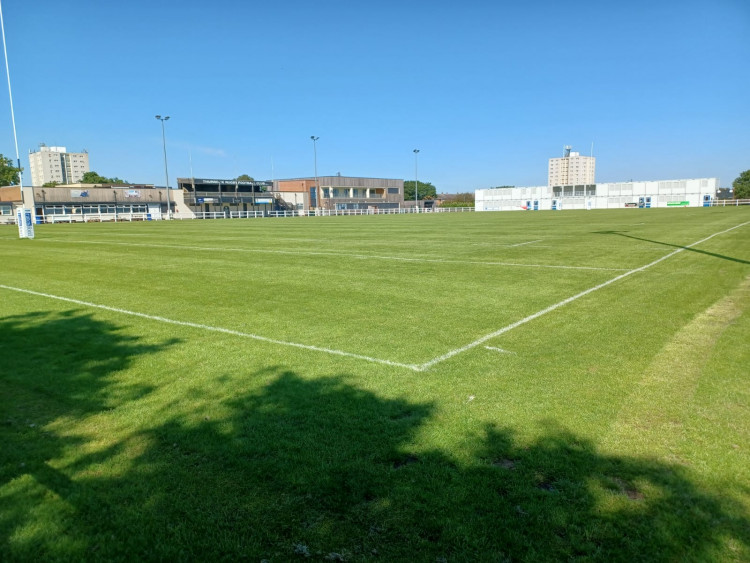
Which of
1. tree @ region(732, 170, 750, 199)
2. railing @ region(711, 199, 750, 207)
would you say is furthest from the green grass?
tree @ region(732, 170, 750, 199)

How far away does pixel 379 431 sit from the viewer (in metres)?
3.88

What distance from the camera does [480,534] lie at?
2703 millimetres

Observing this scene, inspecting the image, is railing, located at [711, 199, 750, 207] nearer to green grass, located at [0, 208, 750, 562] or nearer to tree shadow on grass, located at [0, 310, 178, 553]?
green grass, located at [0, 208, 750, 562]

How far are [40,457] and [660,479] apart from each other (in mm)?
4276

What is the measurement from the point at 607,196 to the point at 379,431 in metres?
99.7

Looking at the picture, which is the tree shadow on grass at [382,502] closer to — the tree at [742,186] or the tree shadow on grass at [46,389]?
the tree shadow on grass at [46,389]

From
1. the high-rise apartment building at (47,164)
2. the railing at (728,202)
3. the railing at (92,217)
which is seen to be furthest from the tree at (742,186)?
the high-rise apartment building at (47,164)

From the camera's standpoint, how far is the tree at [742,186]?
11781 cm

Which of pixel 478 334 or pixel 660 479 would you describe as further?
pixel 478 334

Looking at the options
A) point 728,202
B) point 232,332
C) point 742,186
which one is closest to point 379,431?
point 232,332

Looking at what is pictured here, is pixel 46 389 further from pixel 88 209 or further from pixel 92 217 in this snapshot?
pixel 88 209

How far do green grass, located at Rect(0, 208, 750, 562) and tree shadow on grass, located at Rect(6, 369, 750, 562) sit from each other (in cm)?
1

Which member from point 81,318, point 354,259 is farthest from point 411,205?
point 81,318

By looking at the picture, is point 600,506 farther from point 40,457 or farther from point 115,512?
point 40,457
